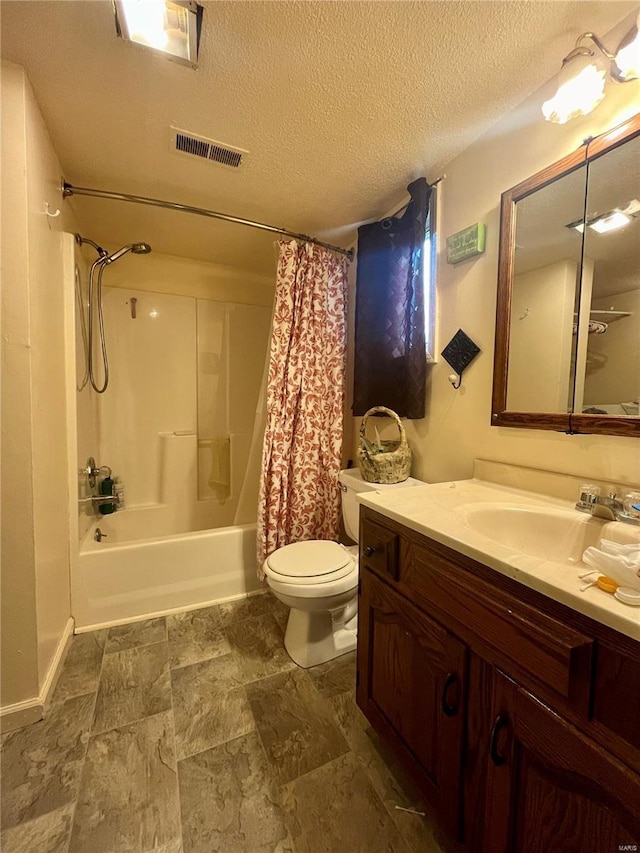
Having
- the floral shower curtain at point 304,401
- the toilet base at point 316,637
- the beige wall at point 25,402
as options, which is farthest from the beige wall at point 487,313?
the beige wall at point 25,402

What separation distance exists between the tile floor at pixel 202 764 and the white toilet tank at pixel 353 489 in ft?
1.90

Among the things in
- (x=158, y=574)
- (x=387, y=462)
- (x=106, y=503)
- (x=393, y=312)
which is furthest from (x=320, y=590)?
(x=106, y=503)

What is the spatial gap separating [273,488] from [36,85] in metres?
1.76

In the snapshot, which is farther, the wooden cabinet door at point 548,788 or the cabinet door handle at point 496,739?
the cabinet door handle at point 496,739

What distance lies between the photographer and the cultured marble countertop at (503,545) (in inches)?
19.9

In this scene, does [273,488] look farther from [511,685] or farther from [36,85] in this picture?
[36,85]

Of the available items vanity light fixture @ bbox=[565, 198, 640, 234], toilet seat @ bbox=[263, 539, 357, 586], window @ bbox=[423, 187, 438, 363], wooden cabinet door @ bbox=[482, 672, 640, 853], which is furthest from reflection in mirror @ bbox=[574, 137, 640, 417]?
toilet seat @ bbox=[263, 539, 357, 586]

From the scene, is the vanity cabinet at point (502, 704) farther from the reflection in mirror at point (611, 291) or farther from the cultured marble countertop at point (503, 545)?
the reflection in mirror at point (611, 291)

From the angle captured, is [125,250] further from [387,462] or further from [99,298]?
[387,462]

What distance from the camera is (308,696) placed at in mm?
1309

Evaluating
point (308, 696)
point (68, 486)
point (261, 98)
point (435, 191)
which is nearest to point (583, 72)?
point (435, 191)

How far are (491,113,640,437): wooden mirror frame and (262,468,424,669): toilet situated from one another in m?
0.57

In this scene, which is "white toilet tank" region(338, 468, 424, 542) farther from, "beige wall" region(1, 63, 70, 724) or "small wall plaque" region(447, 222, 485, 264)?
"beige wall" region(1, 63, 70, 724)

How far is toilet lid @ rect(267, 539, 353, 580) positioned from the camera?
139 cm
